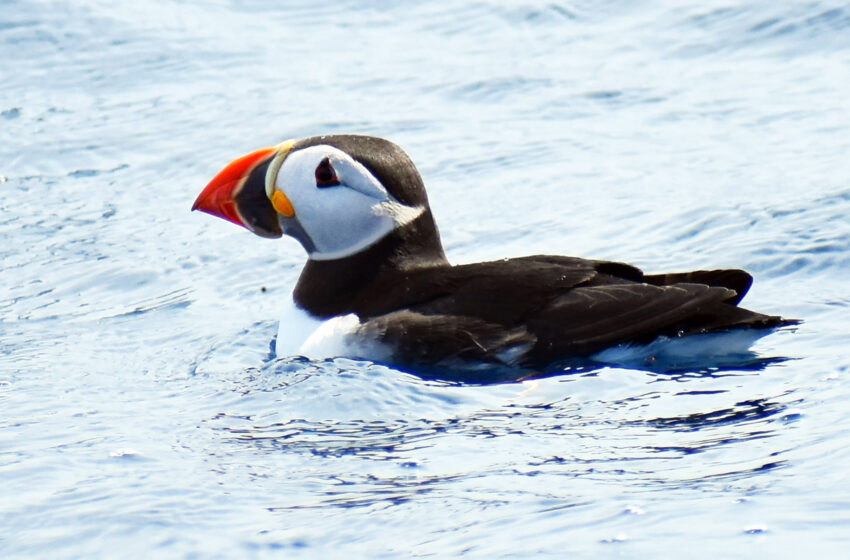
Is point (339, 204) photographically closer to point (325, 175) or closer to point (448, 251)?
point (325, 175)

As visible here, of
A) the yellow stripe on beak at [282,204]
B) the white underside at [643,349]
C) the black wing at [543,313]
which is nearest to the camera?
the black wing at [543,313]

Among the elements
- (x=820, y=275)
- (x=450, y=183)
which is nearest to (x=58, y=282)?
(x=450, y=183)

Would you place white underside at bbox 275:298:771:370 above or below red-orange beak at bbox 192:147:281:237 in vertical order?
below

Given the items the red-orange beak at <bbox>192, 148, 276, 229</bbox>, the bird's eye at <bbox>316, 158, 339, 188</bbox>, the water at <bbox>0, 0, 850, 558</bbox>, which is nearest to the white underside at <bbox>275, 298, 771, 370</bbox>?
the water at <bbox>0, 0, 850, 558</bbox>

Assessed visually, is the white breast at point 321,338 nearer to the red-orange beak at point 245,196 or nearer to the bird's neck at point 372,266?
the bird's neck at point 372,266

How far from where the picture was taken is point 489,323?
5535 mm

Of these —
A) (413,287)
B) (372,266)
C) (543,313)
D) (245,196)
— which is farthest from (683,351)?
(245,196)

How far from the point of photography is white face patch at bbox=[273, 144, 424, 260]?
5.96 meters

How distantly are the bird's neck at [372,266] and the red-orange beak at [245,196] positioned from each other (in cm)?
36

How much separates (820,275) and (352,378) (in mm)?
2492

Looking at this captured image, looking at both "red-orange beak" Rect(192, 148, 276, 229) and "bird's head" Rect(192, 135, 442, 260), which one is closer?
"bird's head" Rect(192, 135, 442, 260)

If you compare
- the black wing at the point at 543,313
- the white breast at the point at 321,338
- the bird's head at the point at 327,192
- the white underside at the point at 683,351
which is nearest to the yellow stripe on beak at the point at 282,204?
the bird's head at the point at 327,192

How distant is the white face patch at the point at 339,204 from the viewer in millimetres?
5965

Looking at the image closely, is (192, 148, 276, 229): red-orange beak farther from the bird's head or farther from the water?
the water
